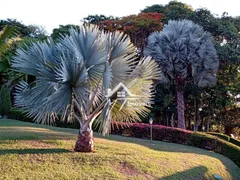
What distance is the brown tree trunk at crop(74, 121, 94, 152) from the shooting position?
7.75m

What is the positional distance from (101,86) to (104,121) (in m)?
1.01

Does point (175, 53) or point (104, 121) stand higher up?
point (175, 53)

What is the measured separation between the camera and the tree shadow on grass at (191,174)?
7291mm

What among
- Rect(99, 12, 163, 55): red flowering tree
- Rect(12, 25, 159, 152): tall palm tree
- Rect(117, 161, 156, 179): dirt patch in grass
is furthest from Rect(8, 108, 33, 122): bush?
Rect(117, 161, 156, 179): dirt patch in grass

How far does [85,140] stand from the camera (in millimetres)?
7770

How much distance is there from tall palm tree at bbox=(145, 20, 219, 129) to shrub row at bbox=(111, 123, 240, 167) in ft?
12.4

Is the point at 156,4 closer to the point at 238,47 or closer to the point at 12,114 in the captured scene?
the point at 238,47

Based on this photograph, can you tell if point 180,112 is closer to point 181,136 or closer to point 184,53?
point 184,53

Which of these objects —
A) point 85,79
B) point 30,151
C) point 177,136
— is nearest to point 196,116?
point 177,136

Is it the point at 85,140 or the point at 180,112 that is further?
the point at 180,112

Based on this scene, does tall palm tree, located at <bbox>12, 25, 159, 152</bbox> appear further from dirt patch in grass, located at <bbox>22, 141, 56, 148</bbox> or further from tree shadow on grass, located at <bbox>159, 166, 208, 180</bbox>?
tree shadow on grass, located at <bbox>159, 166, 208, 180</bbox>

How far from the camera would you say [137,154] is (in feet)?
27.5

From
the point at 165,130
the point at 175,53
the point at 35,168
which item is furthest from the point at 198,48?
the point at 35,168

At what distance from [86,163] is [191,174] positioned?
265 cm
